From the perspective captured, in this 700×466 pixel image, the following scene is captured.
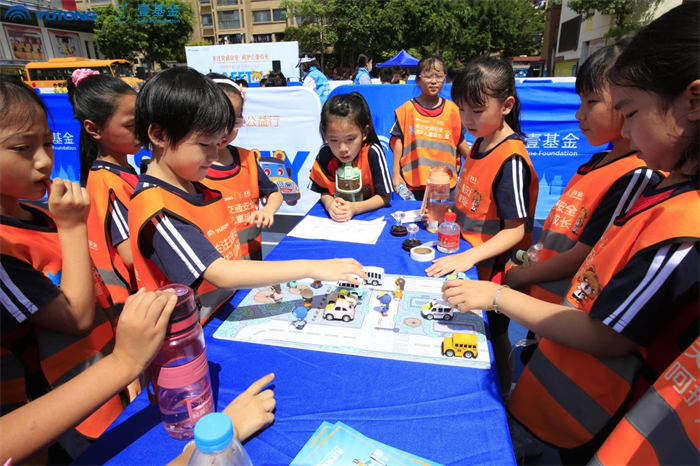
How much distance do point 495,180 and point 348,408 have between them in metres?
1.48

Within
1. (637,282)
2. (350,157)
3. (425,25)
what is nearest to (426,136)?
(350,157)

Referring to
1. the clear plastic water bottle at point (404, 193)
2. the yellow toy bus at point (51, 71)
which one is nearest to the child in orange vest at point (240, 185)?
the clear plastic water bottle at point (404, 193)

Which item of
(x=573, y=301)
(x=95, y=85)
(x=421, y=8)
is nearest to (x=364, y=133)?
(x=95, y=85)

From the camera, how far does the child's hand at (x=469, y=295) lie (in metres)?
1.32

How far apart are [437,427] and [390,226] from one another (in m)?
1.48

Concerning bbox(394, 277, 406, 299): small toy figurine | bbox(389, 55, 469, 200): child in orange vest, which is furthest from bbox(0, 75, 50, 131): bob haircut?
bbox(389, 55, 469, 200): child in orange vest

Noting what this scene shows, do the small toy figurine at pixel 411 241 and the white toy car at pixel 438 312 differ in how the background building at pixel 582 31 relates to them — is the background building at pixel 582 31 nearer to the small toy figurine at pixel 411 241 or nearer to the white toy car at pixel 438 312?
the small toy figurine at pixel 411 241

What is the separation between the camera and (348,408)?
1062 mm

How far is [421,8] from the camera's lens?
25.0m

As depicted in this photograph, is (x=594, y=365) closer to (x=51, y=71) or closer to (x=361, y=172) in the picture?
(x=361, y=172)

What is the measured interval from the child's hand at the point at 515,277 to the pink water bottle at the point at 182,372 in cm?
146

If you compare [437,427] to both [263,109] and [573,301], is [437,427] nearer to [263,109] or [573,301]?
[573,301]

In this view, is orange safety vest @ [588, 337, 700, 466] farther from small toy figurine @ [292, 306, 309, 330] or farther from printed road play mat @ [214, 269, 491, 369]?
small toy figurine @ [292, 306, 309, 330]

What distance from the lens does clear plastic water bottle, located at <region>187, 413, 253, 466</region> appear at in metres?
0.65
